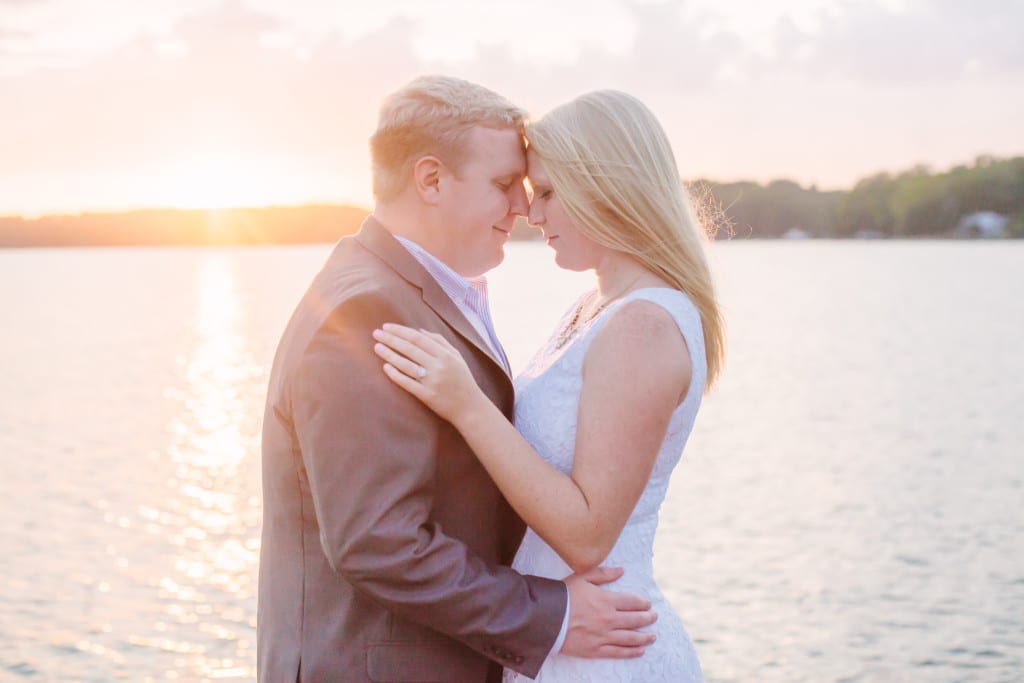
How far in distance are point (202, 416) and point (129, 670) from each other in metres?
16.8

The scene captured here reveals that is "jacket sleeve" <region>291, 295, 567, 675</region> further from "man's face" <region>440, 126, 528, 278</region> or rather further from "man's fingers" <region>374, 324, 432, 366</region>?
"man's face" <region>440, 126, 528, 278</region>

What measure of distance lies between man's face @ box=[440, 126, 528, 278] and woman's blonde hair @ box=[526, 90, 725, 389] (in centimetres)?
10

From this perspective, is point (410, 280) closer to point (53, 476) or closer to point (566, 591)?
point (566, 591)

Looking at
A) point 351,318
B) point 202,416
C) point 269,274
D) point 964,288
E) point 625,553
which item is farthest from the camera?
point 269,274

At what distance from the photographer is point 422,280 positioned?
9.18 ft

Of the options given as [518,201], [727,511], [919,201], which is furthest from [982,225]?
[518,201]

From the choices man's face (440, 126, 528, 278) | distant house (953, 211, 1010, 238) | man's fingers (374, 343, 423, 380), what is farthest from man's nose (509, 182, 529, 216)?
distant house (953, 211, 1010, 238)

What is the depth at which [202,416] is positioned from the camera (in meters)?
27.7

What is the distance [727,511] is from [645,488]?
15.1m

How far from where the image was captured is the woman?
8.98 feet

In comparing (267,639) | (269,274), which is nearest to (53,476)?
(267,639)

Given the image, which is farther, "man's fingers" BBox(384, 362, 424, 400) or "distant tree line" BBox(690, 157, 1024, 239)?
"distant tree line" BBox(690, 157, 1024, 239)

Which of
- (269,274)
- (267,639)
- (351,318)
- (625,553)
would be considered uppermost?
(351,318)

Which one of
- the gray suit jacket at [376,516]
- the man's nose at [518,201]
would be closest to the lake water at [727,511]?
the man's nose at [518,201]
